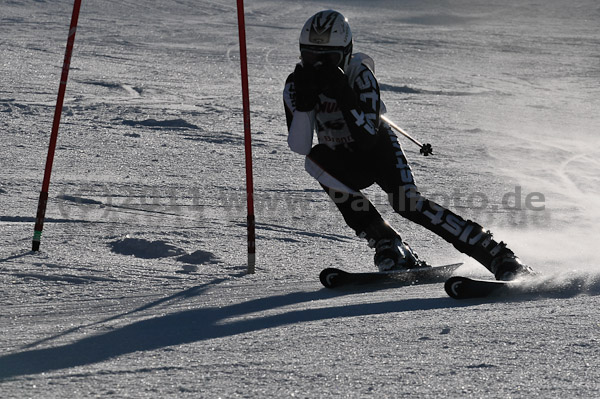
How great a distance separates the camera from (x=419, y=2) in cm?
2792

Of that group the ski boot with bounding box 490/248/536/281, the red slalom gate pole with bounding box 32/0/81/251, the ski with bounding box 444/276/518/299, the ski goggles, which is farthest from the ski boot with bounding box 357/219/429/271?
the red slalom gate pole with bounding box 32/0/81/251

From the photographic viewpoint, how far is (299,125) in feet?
14.4

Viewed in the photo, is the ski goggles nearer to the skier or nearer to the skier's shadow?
the skier

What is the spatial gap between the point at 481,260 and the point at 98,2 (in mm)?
19257

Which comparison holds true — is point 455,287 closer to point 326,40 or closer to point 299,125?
point 299,125

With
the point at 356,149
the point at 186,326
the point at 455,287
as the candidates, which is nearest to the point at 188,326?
the point at 186,326

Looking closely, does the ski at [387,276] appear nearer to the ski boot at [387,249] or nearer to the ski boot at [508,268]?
the ski boot at [387,249]

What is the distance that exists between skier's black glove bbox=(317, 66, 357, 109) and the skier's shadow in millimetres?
949

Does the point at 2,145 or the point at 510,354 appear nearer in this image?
the point at 510,354

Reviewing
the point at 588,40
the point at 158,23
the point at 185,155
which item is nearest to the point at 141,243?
the point at 185,155

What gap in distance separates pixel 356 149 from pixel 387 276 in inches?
27.3

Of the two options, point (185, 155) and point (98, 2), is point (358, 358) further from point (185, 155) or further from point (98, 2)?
point (98, 2)

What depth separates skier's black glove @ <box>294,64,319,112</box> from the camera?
4.23 m

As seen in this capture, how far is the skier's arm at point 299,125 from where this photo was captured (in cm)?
437
